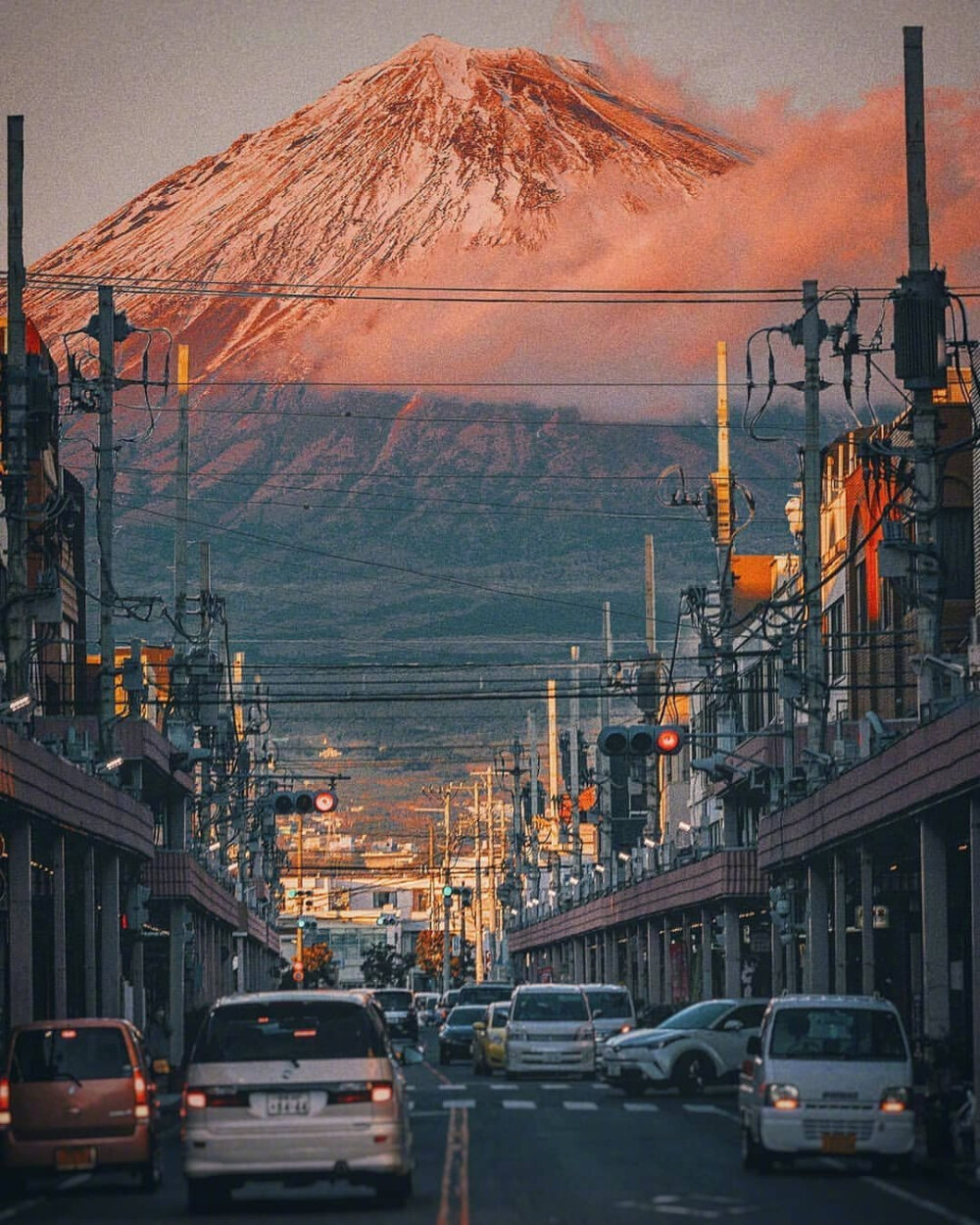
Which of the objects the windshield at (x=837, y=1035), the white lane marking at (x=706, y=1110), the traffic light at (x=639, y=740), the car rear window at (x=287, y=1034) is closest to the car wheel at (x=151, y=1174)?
the car rear window at (x=287, y=1034)

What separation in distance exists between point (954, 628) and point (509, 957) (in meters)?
104

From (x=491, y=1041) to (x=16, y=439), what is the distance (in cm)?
2097

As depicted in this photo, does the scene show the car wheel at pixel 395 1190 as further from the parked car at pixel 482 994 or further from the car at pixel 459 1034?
the parked car at pixel 482 994

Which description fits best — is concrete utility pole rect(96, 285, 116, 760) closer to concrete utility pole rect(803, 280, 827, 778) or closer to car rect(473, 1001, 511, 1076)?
car rect(473, 1001, 511, 1076)

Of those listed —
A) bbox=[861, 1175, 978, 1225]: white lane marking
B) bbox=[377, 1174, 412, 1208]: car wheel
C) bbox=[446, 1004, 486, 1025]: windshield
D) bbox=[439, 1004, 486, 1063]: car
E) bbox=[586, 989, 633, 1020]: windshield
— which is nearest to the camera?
bbox=[861, 1175, 978, 1225]: white lane marking

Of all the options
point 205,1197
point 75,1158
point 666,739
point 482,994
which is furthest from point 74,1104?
point 482,994

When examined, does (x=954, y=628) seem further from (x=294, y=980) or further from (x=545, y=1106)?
(x=294, y=980)

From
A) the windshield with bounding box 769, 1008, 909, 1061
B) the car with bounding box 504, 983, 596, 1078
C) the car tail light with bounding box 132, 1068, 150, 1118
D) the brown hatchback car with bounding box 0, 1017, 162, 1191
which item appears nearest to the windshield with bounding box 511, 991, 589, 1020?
the car with bounding box 504, 983, 596, 1078

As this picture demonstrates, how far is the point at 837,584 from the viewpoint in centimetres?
7625

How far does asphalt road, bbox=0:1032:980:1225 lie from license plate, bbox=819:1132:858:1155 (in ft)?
0.97

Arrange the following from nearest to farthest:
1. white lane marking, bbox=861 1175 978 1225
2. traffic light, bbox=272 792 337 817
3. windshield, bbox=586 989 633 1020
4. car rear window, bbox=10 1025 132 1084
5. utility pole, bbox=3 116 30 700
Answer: white lane marking, bbox=861 1175 978 1225 < car rear window, bbox=10 1025 132 1084 < utility pole, bbox=3 116 30 700 < windshield, bbox=586 989 633 1020 < traffic light, bbox=272 792 337 817

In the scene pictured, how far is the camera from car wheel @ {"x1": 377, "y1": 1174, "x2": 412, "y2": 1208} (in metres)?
21.8

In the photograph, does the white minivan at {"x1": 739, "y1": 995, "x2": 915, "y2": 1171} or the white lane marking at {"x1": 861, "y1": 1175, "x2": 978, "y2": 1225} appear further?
the white minivan at {"x1": 739, "y1": 995, "x2": 915, "y2": 1171}

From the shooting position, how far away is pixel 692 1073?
44938 millimetres
